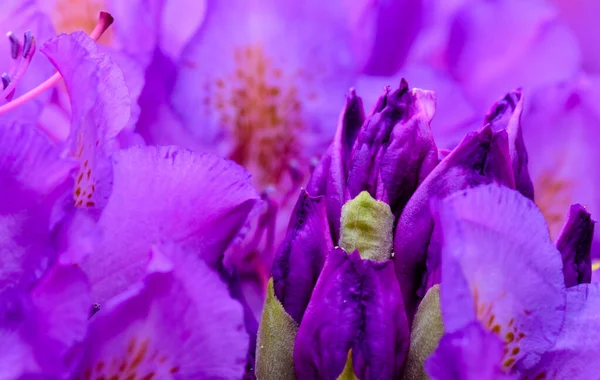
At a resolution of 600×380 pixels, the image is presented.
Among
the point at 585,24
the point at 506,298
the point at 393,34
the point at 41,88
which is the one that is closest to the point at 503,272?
the point at 506,298

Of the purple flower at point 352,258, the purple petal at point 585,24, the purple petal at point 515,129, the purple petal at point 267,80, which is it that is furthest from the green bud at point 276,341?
the purple petal at point 585,24

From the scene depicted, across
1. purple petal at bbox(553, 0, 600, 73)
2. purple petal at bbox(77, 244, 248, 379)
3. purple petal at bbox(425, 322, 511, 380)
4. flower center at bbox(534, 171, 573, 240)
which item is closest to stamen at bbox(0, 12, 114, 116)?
purple petal at bbox(77, 244, 248, 379)

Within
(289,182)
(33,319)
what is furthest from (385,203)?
(289,182)

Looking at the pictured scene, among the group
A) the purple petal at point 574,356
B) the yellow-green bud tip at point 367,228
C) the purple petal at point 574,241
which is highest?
the purple petal at point 574,241

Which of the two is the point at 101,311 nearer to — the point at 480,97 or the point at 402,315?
the point at 402,315

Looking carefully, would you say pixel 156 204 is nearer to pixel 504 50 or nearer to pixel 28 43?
pixel 28 43

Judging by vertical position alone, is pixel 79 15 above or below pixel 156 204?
above

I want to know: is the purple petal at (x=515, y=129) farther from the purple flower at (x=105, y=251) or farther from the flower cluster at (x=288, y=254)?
the purple flower at (x=105, y=251)
